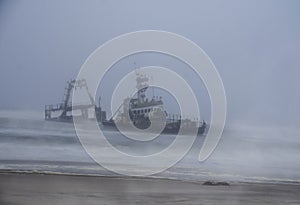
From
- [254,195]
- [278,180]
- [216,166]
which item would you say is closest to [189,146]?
[216,166]

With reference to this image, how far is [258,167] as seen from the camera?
41.6 ft

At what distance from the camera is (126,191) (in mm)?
10922

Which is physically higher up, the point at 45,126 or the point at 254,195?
the point at 45,126

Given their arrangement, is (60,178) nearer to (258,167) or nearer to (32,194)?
(32,194)

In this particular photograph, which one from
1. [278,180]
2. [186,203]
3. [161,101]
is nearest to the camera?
[186,203]

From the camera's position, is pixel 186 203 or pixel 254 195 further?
pixel 254 195

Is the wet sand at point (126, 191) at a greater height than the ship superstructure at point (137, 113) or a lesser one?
lesser

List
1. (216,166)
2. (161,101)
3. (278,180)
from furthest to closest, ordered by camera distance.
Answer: (278,180) → (216,166) → (161,101)

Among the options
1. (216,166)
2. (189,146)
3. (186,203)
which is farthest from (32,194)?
(216,166)

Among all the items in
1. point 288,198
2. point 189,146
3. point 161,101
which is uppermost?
point 161,101

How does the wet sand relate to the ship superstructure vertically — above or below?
below

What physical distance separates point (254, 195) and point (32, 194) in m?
4.57

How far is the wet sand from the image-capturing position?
930 cm

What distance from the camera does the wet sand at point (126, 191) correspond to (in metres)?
9.30
